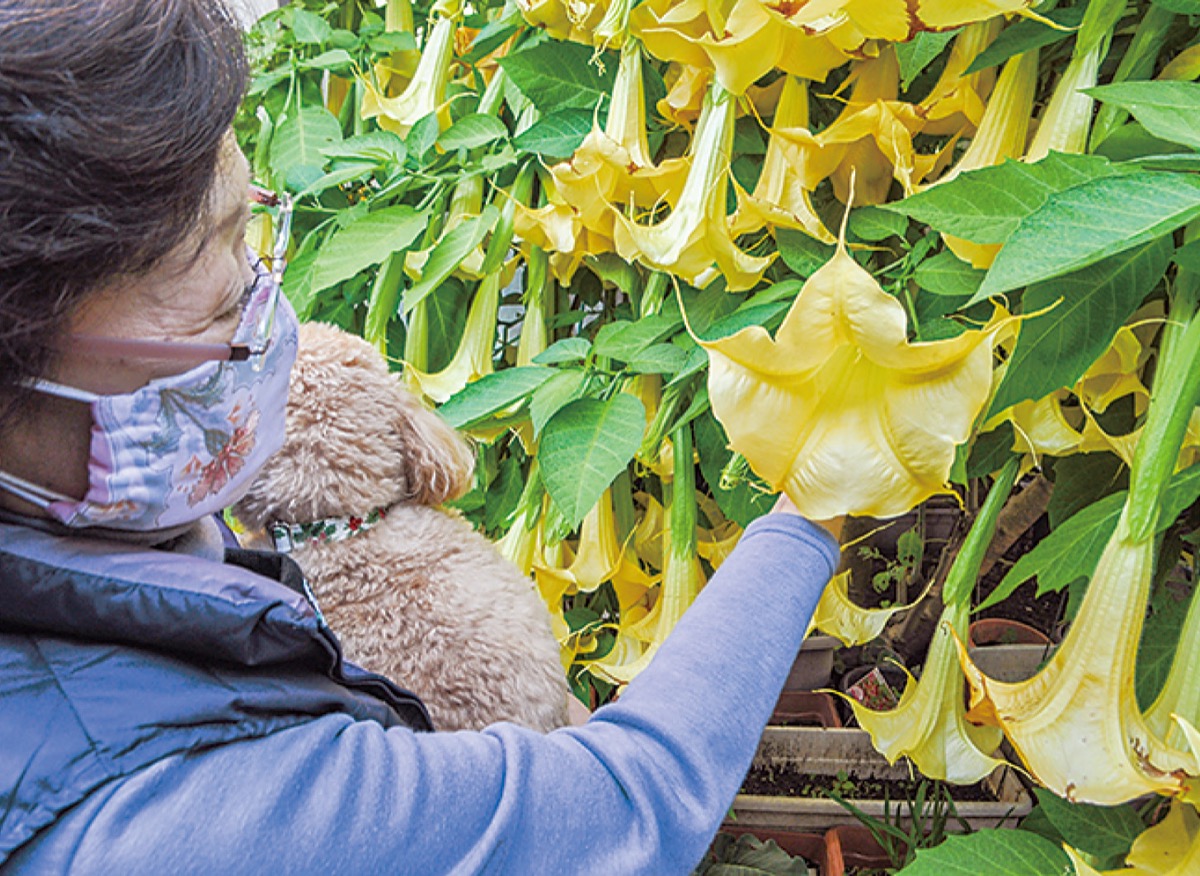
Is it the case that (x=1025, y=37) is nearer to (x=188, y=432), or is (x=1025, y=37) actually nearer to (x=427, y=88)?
(x=188, y=432)

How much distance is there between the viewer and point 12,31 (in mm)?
398

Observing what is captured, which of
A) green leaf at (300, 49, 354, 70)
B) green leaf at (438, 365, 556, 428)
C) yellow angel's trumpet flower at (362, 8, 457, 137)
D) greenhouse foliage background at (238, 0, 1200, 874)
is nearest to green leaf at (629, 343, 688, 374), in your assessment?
greenhouse foliage background at (238, 0, 1200, 874)

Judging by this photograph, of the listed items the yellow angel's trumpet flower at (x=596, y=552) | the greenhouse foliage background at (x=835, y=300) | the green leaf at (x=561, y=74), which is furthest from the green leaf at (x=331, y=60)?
the yellow angel's trumpet flower at (x=596, y=552)

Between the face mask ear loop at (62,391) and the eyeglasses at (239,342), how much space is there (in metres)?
0.02

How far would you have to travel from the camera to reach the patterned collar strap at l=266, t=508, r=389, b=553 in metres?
0.82

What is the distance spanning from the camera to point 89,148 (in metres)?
0.42

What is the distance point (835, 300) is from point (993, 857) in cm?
39

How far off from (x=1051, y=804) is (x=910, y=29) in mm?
527

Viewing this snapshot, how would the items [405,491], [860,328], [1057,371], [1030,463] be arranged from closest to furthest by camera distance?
[860,328] → [1057,371] → [1030,463] → [405,491]

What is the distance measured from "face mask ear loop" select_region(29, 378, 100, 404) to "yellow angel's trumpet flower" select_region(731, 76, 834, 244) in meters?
0.47

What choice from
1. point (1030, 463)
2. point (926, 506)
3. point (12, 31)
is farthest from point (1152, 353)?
point (926, 506)

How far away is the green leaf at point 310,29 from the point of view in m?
1.38

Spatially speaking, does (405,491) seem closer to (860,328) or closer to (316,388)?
(316,388)

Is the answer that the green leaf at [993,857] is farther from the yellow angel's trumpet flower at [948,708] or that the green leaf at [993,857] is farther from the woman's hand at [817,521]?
the woman's hand at [817,521]
